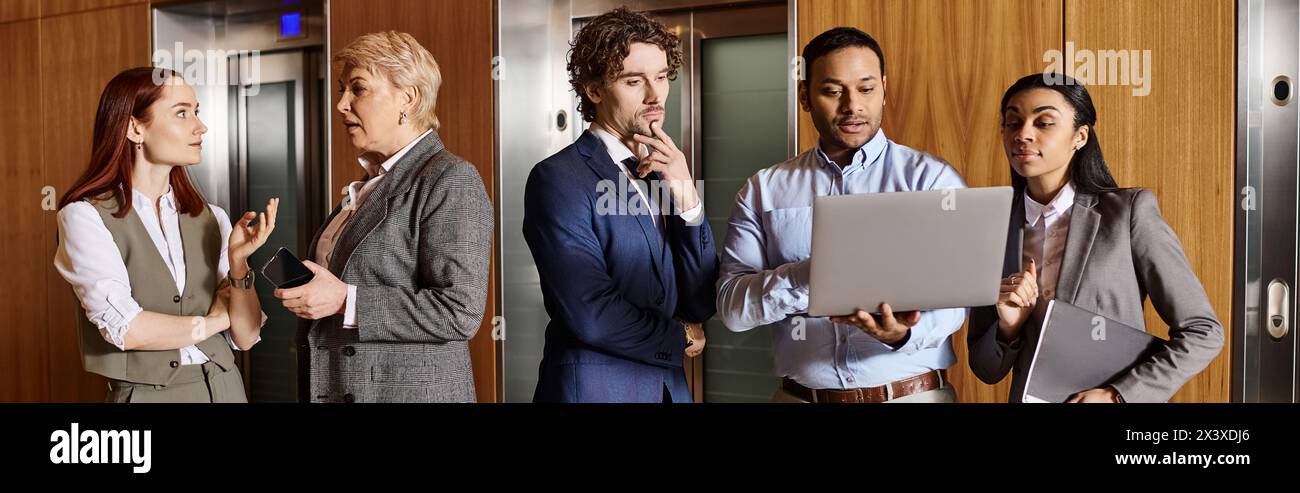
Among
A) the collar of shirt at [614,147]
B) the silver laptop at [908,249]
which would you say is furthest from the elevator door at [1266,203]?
the collar of shirt at [614,147]

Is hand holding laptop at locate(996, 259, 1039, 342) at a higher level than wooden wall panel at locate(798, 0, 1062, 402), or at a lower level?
lower

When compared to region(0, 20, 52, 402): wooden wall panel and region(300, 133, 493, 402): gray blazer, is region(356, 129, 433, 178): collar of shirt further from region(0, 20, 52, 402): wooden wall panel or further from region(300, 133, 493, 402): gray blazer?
region(0, 20, 52, 402): wooden wall panel

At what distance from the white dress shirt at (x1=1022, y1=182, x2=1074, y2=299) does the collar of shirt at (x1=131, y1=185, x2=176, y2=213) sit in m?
2.41

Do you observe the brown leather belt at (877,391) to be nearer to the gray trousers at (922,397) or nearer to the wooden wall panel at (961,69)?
the gray trousers at (922,397)

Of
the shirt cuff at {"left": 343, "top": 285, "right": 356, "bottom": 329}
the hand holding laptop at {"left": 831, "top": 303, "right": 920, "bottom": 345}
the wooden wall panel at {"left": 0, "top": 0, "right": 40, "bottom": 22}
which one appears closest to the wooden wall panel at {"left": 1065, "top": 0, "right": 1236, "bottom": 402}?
the hand holding laptop at {"left": 831, "top": 303, "right": 920, "bottom": 345}

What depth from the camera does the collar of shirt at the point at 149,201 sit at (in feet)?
9.33

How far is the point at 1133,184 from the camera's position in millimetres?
3018

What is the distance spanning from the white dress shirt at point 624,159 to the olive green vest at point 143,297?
4.13 feet

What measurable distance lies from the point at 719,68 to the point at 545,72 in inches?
28.1

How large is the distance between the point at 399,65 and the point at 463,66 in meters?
1.18

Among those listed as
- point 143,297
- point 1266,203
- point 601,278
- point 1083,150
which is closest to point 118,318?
point 143,297

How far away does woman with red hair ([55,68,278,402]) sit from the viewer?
9.02 feet

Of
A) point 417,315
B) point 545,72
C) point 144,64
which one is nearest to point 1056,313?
point 417,315

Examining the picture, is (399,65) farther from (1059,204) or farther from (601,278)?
(1059,204)
